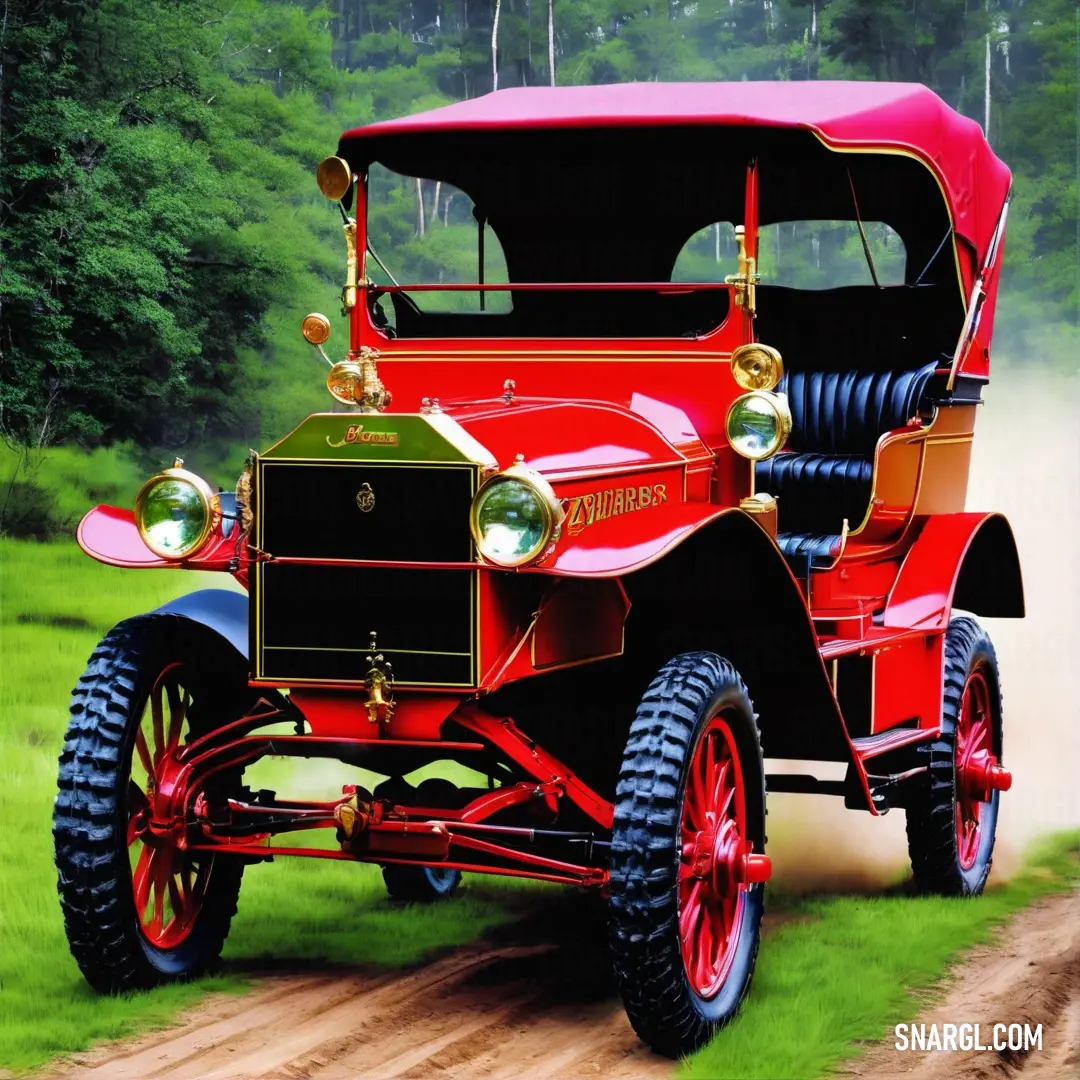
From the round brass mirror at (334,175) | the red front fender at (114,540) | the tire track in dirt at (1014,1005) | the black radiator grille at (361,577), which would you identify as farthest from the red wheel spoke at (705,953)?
the round brass mirror at (334,175)

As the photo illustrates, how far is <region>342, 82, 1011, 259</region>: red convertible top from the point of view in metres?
6.53

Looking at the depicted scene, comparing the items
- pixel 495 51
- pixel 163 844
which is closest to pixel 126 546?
pixel 163 844

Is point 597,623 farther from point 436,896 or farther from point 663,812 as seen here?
point 436,896

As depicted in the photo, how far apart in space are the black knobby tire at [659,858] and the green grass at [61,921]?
1.50m

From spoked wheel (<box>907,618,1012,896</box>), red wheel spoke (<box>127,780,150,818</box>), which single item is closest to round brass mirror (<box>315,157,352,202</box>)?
red wheel spoke (<box>127,780,150,818</box>)

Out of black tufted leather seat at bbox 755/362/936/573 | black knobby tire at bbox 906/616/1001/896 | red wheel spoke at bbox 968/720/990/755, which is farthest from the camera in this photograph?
red wheel spoke at bbox 968/720/990/755

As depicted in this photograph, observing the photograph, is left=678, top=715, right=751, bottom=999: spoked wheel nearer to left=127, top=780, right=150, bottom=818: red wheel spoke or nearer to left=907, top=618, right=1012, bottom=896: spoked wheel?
left=127, top=780, right=150, bottom=818: red wheel spoke

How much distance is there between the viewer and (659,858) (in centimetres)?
518

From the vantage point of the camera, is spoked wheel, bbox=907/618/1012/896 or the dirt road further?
spoked wheel, bbox=907/618/1012/896

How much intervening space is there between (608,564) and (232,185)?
15.7 m

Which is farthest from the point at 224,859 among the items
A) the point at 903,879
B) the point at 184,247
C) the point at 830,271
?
the point at 830,271

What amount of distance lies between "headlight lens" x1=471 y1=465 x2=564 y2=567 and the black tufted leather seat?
2582 mm

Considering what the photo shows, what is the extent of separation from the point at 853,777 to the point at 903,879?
1.63 m

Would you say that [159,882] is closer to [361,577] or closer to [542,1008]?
[542,1008]
